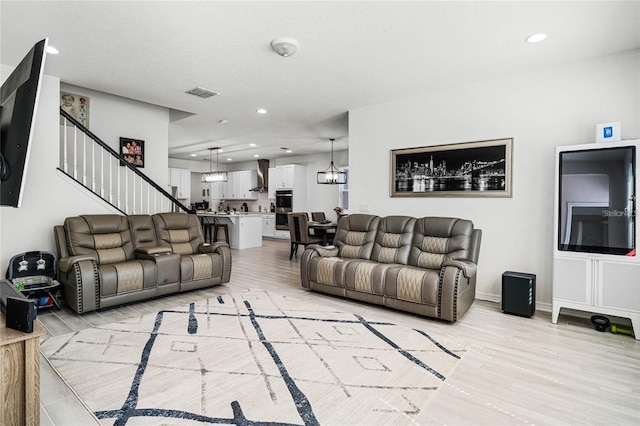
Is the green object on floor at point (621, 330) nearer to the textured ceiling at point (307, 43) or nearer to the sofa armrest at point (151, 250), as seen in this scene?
the textured ceiling at point (307, 43)

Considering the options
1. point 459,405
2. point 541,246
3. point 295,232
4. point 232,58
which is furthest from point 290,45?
point 295,232

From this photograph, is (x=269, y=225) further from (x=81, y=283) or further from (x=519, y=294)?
(x=519, y=294)

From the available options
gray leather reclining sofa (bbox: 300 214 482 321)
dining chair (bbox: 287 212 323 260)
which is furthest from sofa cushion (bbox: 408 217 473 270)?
dining chair (bbox: 287 212 323 260)

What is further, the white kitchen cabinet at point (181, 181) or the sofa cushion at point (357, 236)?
the white kitchen cabinet at point (181, 181)

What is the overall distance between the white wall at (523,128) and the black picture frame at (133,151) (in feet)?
13.6

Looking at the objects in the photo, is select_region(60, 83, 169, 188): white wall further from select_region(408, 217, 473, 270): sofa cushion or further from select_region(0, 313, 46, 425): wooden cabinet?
select_region(0, 313, 46, 425): wooden cabinet

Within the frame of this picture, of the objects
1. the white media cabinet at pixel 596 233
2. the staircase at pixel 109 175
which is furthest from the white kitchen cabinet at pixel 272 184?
the white media cabinet at pixel 596 233

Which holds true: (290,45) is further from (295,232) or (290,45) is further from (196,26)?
(295,232)

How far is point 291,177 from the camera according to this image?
10.1 m

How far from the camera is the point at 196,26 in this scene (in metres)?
2.88

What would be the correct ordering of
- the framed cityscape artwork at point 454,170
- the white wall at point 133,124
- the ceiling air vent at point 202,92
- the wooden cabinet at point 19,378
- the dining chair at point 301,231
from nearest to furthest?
the wooden cabinet at point 19,378 < the framed cityscape artwork at point 454,170 < the ceiling air vent at point 202,92 < the white wall at point 133,124 < the dining chair at point 301,231

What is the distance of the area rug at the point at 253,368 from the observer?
191 centimetres

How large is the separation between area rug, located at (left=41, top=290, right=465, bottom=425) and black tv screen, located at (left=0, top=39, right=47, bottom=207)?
136 centimetres

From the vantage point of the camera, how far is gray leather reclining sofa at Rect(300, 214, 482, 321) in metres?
3.32
